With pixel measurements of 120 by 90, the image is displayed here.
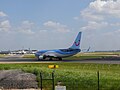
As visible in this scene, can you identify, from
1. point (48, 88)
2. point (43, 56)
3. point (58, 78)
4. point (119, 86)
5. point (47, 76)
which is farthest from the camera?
point (43, 56)

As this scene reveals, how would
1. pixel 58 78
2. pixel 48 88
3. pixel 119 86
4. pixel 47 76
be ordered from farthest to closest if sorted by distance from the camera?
pixel 47 76 → pixel 58 78 → pixel 48 88 → pixel 119 86

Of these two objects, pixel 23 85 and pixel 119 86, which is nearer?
pixel 119 86

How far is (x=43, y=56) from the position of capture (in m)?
99.6

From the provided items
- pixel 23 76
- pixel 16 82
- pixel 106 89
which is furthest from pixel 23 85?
pixel 106 89

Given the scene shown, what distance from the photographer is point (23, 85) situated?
2909 centimetres

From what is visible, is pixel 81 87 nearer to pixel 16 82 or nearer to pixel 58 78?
pixel 58 78

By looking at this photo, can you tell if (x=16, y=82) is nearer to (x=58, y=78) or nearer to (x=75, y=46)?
Result: (x=58, y=78)

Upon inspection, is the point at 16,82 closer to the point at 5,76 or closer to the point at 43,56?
the point at 5,76

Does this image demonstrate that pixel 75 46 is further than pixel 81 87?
Yes

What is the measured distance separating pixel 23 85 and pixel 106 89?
26.8 ft

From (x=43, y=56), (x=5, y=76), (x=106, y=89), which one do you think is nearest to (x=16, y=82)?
(x=5, y=76)

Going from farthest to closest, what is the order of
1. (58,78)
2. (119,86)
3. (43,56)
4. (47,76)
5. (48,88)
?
(43,56) → (47,76) → (58,78) → (48,88) → (119,86)

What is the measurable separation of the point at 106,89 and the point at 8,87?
959 centimetres

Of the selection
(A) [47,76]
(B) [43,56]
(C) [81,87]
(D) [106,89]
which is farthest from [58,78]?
(B) [43,56]
